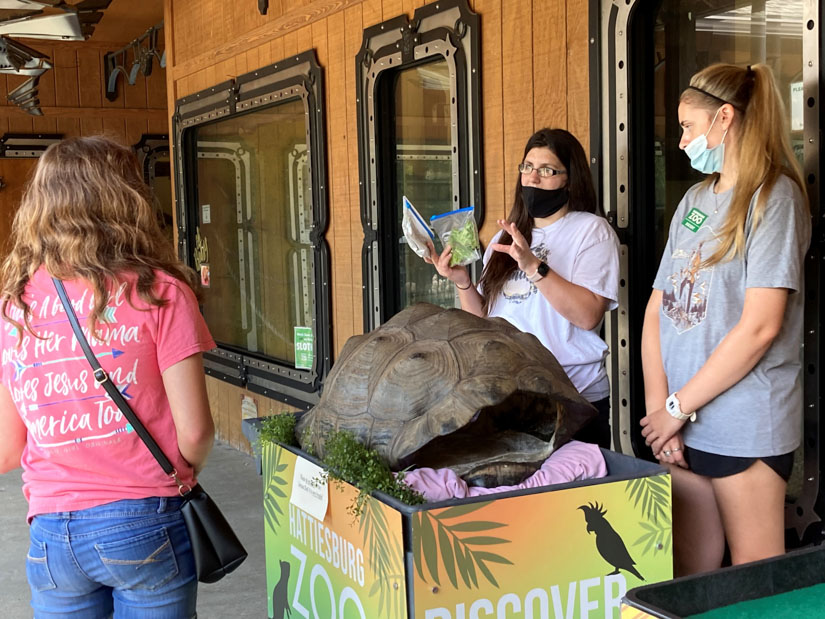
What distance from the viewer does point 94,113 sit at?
1090 centimetres

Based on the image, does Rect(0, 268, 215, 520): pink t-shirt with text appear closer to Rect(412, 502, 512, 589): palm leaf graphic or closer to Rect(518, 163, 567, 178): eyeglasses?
Rect(412, 502, 512, 589): palm leaf graphic

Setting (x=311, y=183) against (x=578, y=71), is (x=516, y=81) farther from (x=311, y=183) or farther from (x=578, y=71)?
(x=311, y=183)

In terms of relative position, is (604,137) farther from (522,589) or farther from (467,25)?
(522,589)

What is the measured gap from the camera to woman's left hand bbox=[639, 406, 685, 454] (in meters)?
2.28

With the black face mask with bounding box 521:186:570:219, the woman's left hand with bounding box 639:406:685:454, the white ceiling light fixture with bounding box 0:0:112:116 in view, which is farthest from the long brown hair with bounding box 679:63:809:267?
the white ceiling light fixture with bounding box 0:0:112:116

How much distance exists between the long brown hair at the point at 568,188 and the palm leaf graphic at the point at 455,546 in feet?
3.80

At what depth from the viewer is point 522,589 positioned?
6.02 feet

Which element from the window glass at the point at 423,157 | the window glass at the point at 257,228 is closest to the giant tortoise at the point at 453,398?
the window glass at the point at 423,157

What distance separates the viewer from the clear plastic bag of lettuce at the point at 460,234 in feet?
9.07

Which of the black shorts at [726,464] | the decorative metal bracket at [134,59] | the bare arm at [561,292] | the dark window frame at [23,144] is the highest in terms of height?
the decorative metal bracket at [134,59]

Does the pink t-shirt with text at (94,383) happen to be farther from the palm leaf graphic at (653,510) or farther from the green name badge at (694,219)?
the green name badge at (694,219)

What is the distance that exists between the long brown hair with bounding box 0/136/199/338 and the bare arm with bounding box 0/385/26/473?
211 mm

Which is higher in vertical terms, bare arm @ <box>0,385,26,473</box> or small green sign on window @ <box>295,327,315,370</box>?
bare arm @ <box>0,385,26,473</box>

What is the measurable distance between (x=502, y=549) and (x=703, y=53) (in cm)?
191
